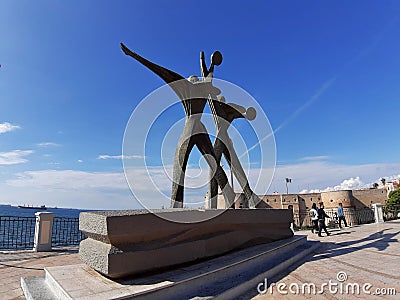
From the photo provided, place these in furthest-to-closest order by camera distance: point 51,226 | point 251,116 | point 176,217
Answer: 1. point 251,116
2. point 51,226
3. point 176,217

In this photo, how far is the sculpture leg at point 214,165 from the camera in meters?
7.27

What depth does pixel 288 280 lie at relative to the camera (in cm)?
468

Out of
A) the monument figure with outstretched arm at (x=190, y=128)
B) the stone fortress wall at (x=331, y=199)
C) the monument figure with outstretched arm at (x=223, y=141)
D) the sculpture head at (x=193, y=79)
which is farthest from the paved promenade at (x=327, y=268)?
the stone fortress wall at (x=331, y=199)

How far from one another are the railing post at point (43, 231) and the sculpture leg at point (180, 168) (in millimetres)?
4939

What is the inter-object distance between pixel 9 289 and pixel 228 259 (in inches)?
142

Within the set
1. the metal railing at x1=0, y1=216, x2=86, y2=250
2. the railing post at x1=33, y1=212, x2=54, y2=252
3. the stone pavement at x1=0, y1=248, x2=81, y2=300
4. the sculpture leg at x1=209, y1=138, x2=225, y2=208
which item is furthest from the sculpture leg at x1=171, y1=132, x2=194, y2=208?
the railing post at x1=33, y1=212, x2=54, y2=252

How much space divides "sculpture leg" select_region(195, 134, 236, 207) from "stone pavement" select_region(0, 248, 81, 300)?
13.7ft

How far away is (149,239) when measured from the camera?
388 cm

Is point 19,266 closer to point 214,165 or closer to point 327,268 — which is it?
point 214,165

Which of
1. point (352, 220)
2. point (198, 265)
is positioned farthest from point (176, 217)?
point (352, 220)

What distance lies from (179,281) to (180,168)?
339 cm

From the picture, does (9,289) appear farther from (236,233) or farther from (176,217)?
(236,233)

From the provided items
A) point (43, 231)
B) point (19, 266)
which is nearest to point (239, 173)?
point (19, 266)

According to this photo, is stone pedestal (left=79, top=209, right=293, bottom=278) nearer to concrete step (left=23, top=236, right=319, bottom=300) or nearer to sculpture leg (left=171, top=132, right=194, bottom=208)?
concrete step (left=23, top=236, right=319, bottom=300)
